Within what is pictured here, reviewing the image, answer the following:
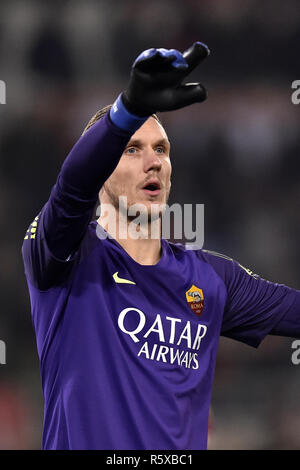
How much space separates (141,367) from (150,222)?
0.56m

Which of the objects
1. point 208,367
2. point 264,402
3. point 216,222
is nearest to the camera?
point 208,367

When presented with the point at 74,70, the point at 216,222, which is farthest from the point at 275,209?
the point at 74,70

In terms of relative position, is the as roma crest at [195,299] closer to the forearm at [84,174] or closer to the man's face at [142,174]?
the man's face at [142,174]

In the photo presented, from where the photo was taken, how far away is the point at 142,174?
2.43 metres

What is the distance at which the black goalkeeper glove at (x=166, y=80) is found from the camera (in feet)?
5.59

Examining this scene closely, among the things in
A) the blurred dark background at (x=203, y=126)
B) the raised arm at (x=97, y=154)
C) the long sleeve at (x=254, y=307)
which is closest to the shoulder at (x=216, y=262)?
the long sleeve at (x=254, y=307)

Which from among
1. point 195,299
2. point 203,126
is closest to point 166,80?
point 195,299

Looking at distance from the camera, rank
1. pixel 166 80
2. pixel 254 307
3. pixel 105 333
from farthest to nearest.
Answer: pixel 254 307, pixel 105 333, pixel 166 80

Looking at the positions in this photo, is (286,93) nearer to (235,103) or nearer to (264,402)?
(235,103)

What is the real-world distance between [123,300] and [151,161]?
1.67ft

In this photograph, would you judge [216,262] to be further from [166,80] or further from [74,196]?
[166,80]

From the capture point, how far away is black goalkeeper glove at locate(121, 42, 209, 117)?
1704mm

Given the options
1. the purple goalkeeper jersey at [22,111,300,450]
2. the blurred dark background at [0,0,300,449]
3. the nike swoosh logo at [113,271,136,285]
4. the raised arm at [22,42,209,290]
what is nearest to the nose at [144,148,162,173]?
the purple goalkeeper jersey at [22,111,300,450]
